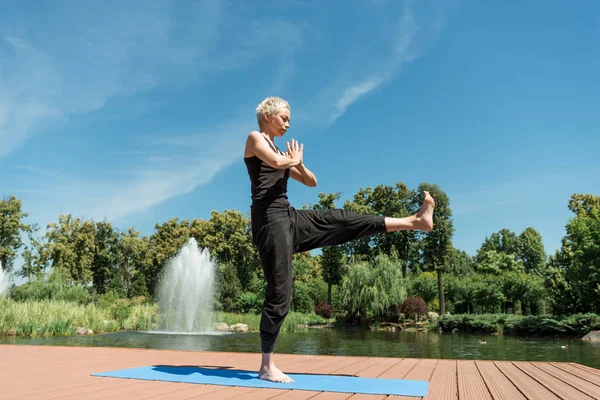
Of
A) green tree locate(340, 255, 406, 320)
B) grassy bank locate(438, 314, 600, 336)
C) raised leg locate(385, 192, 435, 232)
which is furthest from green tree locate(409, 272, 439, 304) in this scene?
raised leg locate(385, 192, 435, 232)

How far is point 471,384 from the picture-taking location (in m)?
2.50

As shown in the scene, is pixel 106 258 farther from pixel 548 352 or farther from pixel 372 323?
pixel 548 352

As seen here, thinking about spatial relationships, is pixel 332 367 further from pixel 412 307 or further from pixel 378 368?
pixel 412 307

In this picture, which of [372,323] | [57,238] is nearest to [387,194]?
[372,323]

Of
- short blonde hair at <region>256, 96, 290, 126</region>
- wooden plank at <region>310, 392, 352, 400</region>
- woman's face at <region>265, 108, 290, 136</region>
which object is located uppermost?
short blonde hair at <region>256, 96, 290, 126</region>

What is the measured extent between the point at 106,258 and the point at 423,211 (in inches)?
1451

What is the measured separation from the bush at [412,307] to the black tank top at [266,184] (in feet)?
79.1

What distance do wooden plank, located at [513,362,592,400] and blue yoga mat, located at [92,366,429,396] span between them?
25.8 inches

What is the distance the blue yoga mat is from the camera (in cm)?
234

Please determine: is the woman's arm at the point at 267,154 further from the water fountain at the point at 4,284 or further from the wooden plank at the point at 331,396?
the water fountain at the point at 4,284

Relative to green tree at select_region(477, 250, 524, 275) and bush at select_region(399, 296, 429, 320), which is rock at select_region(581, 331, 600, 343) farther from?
green tree at select_region(477, 250, 524, 275)

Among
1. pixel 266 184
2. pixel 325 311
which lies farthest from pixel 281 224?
pixel 325 311

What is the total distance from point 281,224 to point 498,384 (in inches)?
61.5

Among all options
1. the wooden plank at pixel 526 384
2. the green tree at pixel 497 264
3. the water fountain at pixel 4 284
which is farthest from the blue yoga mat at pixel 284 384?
the green tree at pixel 497 264
